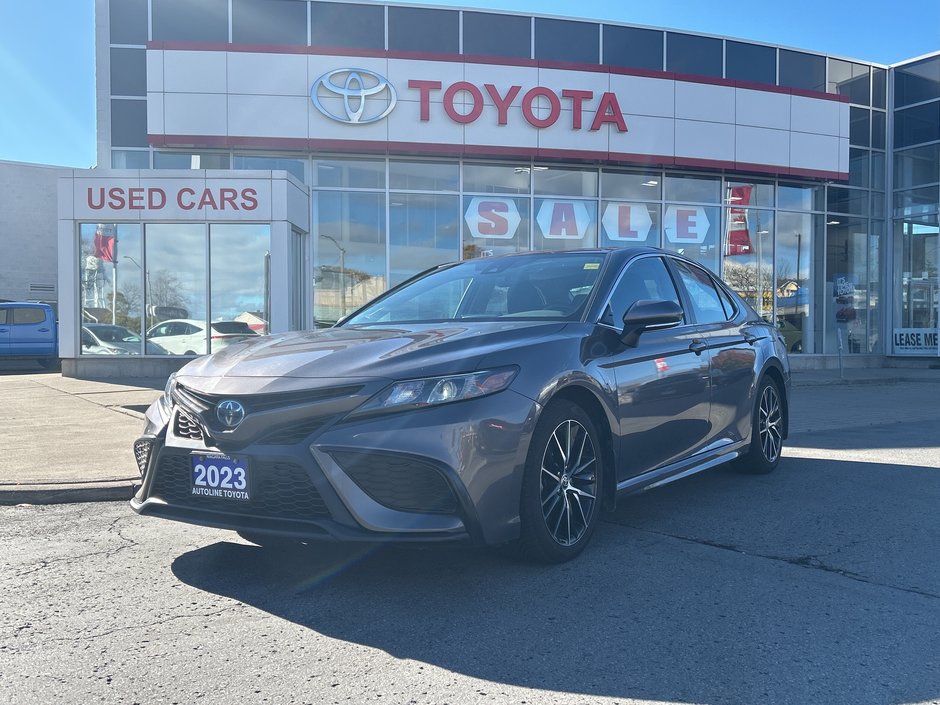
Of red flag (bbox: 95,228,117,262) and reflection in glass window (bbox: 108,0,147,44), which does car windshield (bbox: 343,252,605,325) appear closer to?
red flag (bbox: 95,228,117,262)

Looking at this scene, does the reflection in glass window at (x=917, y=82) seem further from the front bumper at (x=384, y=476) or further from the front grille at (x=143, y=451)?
the front grille at (x=143, y=451)

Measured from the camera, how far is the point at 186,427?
12.1 ft

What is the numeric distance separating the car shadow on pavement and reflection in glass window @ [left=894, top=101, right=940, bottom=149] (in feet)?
67.0

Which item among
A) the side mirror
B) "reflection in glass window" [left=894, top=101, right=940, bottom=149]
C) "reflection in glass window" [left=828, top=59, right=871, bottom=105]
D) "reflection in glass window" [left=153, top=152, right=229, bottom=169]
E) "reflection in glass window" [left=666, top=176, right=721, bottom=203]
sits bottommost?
the side mirror

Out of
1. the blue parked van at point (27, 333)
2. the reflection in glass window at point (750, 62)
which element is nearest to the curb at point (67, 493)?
the blue parked van at point (27, 333)

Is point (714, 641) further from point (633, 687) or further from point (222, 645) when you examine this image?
point (222, 645)

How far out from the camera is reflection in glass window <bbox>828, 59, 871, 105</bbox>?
21.2 meters

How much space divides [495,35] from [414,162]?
12.1 ft

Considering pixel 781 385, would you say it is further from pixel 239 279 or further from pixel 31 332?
pixel 31 332

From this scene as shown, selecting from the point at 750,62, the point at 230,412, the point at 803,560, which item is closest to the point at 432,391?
the point at 230,412

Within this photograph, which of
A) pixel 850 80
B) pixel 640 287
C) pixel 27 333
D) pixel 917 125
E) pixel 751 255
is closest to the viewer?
pixel 640 287

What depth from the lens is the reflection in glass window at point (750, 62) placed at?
1988 centimetres

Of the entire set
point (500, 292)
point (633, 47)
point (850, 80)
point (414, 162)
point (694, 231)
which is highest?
point (633, 47)

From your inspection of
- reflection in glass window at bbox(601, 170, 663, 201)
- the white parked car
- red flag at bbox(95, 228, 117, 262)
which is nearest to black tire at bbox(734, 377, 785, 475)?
the white parked car
